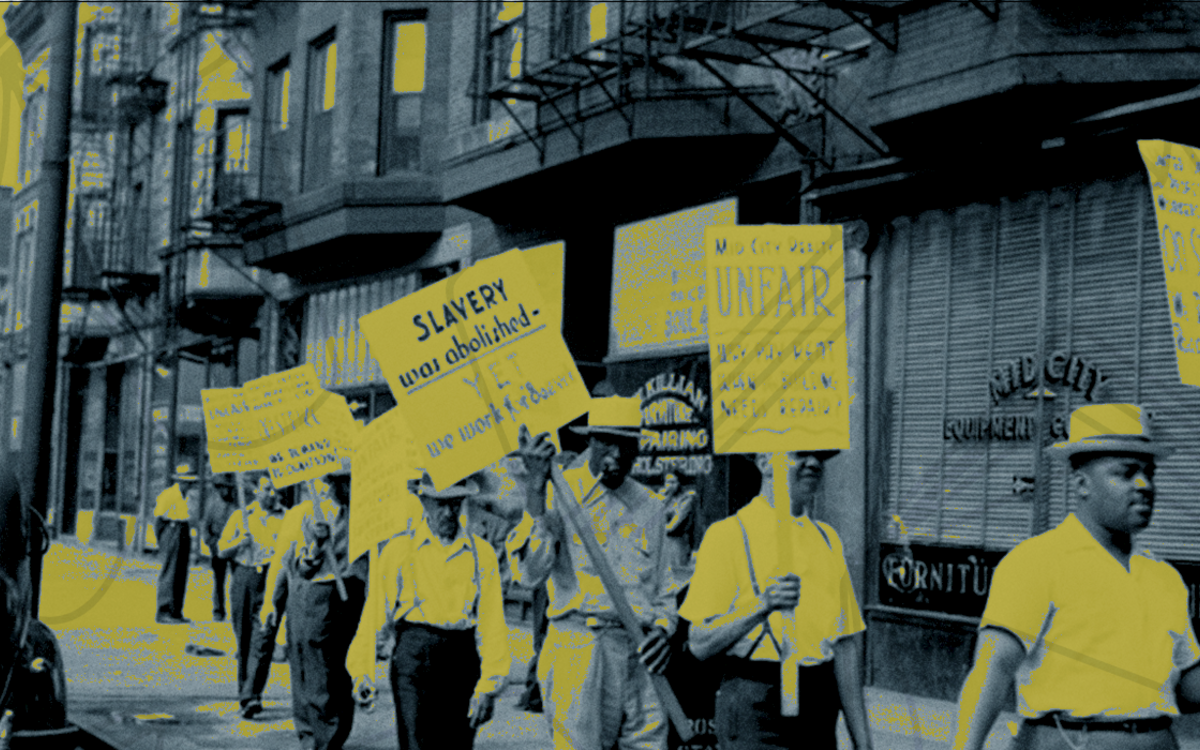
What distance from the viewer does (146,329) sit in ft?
112

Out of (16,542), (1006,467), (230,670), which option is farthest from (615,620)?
(230,670)

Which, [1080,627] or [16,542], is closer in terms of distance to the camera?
[1080,627]

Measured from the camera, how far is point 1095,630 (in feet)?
14.5

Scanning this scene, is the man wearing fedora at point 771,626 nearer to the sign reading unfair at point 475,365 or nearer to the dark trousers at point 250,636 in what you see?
the sign reading unfair at point 475,365

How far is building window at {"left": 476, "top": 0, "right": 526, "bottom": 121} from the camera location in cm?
1812

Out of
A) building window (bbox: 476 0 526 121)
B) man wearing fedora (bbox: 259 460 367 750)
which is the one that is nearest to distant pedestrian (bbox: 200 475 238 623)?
building window (bbox: 476 0 526 121)

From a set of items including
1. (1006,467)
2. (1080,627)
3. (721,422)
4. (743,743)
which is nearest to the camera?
(1080,627)

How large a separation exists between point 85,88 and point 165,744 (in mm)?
27564

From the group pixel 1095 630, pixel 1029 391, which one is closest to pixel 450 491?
pixel 1095 630

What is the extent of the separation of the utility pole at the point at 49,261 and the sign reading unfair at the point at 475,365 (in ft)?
17.4

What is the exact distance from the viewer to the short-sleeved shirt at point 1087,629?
173 inches

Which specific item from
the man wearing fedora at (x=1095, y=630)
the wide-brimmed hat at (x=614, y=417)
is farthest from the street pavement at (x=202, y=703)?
the man wearing fedora at (x=1095, y=630)

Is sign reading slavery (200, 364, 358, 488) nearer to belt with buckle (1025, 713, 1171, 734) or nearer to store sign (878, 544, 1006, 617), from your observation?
store sign (878, 544, 1006, 617)

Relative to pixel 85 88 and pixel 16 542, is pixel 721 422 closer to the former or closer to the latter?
pixel 16 542
